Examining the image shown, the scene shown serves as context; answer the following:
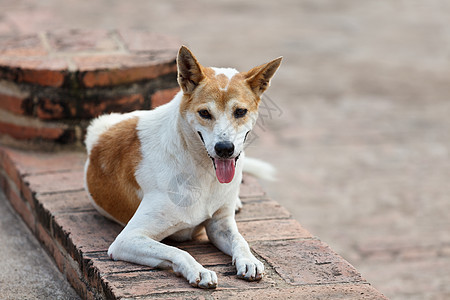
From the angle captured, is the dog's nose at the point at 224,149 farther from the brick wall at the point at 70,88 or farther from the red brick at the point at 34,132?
the red brick at the point at 34,132

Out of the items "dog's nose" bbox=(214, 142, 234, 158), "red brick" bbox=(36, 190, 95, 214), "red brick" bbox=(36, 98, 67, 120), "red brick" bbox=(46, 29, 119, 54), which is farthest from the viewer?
"red brick" bbox=(46, 29, 119, 54)

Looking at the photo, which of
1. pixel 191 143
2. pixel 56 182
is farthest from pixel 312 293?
pixel 56 182

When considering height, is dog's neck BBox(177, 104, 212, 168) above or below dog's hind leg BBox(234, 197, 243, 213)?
above

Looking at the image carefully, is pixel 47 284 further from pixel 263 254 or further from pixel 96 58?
pixel 96 58

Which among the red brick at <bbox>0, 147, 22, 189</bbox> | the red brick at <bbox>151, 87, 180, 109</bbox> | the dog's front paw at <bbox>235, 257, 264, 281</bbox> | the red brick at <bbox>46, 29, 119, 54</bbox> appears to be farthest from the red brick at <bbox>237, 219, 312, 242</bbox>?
the red brick at <bbox>46, 29, 119, 54</bbox>

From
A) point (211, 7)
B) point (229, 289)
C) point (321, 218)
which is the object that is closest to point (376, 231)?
point (321, 218)

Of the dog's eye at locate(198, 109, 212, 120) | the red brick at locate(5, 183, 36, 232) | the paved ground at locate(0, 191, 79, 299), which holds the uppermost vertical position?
the dog's eye at locate(198, 109, 212, 120)

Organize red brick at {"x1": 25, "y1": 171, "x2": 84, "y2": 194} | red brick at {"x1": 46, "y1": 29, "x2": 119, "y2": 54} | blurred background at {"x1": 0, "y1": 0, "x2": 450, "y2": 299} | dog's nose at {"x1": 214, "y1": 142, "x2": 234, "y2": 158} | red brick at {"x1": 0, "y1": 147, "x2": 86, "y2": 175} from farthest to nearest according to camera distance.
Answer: blurred background at {"x1": 0, "y1": 0, "x2": 450, "y2": 299} → red brick at {"x1": 46, "y1": 29, "x2": 119, "y2": 54} → red brick at {"x1": 0, "y1": 147, "x2": 86, "y2": 175} → red brick at {"x1": 25, "y1": 171, "x2": 84, "y2": 194} → dog's nose at {"x1": 214, "y1": 142, "x2": 234, "y2": 158}

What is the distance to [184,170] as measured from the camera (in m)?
2.88

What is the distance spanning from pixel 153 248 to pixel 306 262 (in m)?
0.60

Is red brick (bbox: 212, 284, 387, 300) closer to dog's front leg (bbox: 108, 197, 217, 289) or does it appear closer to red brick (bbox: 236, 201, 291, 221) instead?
dog's front leg (bbox: 108, 197, 217, 289)

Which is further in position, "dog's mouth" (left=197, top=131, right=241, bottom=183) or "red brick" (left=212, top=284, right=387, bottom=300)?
"dog's mouth" (left=197, top=131, right=241, bottom=183)

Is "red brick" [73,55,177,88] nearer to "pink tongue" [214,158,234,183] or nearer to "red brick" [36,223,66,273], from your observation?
"red brick" [36,223,66,273]

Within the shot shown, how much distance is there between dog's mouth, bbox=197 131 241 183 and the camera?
9.04 ft
